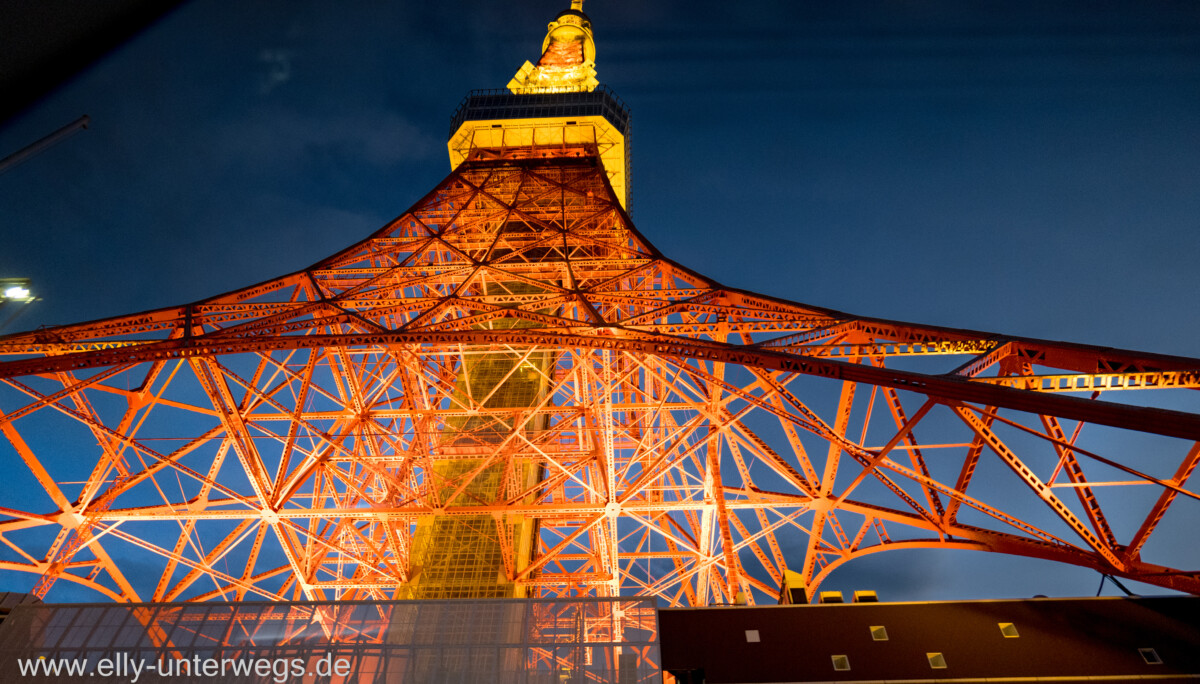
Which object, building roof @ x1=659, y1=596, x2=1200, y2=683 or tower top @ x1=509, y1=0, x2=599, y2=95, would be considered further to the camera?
tower top @ x1=509, y1=0, x2=599, y2=95

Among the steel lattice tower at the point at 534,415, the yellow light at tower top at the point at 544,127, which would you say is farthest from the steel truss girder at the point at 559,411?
the yellow light at tower top at the point at 544,127

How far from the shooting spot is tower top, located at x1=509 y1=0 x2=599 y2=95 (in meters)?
39.5

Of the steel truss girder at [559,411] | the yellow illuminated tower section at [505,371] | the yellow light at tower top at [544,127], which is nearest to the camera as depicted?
the steel truss girder at [559,411]

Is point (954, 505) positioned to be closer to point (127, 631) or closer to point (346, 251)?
point (127, 631)

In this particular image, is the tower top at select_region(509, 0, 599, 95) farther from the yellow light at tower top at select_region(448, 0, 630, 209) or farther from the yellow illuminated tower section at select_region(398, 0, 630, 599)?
the yellow light at tower top at select_region(448, 0, 630, 209)

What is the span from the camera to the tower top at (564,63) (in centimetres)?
3953

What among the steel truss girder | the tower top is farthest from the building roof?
the tower top

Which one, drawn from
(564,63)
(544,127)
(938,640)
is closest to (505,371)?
(544,127)

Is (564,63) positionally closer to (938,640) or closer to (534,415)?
(534,415)

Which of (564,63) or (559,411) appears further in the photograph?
(564,63)

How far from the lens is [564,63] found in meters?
41.0

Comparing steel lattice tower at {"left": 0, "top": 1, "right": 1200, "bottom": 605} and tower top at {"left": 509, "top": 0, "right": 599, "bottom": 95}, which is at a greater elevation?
tower top at {"left": 509, "top": 0, "right": 599, "bottom": 95}

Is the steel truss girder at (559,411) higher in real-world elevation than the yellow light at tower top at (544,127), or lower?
lower

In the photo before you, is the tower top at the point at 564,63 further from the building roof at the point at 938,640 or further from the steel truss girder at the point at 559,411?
the building roof at the point at 938,640
